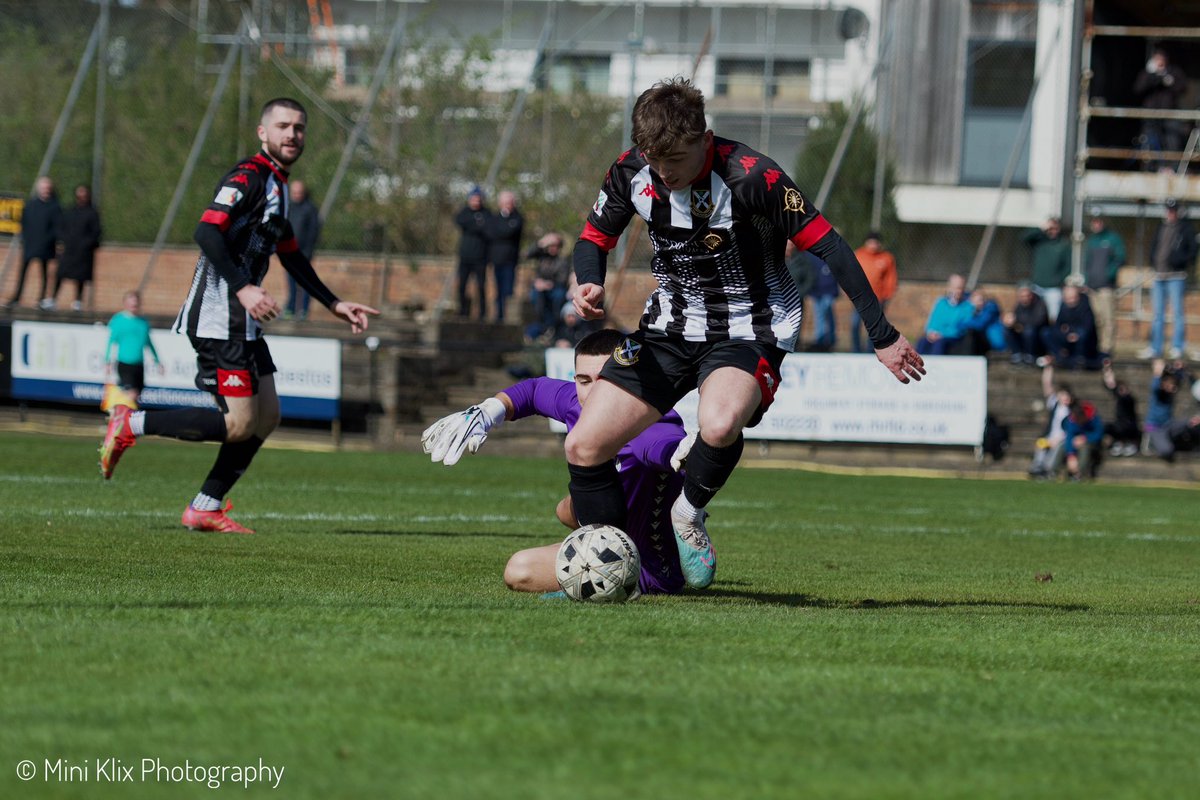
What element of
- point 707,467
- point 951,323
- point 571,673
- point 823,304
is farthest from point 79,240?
point 571,673

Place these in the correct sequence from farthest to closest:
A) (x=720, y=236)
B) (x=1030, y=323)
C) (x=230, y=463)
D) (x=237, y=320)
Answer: (x=1030, y=323) < (x=230, y=463) < (x=237, y=320) < (x=720, y=236)

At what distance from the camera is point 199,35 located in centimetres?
2948

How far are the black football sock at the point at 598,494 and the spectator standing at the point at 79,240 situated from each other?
19.9 metres

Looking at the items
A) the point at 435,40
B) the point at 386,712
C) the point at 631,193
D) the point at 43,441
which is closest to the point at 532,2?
the point at 435,40

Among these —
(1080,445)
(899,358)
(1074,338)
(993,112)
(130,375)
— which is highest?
(993,112)

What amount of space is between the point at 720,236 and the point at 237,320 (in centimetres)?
363

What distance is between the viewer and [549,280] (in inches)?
930

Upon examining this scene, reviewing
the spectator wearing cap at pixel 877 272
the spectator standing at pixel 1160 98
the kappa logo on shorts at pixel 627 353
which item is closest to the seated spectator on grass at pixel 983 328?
the spectator wearing cap at pixel 877 272

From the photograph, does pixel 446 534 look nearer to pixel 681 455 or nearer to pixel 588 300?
pixel 681 455

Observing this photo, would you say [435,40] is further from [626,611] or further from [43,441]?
[626,611]

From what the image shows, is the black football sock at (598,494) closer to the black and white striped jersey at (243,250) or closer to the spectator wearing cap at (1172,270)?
the black and white striped jersey at (243,250)

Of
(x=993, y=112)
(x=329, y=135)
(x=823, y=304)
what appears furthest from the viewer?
(x=993, y=112)

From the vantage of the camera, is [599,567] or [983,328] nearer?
[599,567]

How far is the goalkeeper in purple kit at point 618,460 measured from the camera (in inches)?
256
